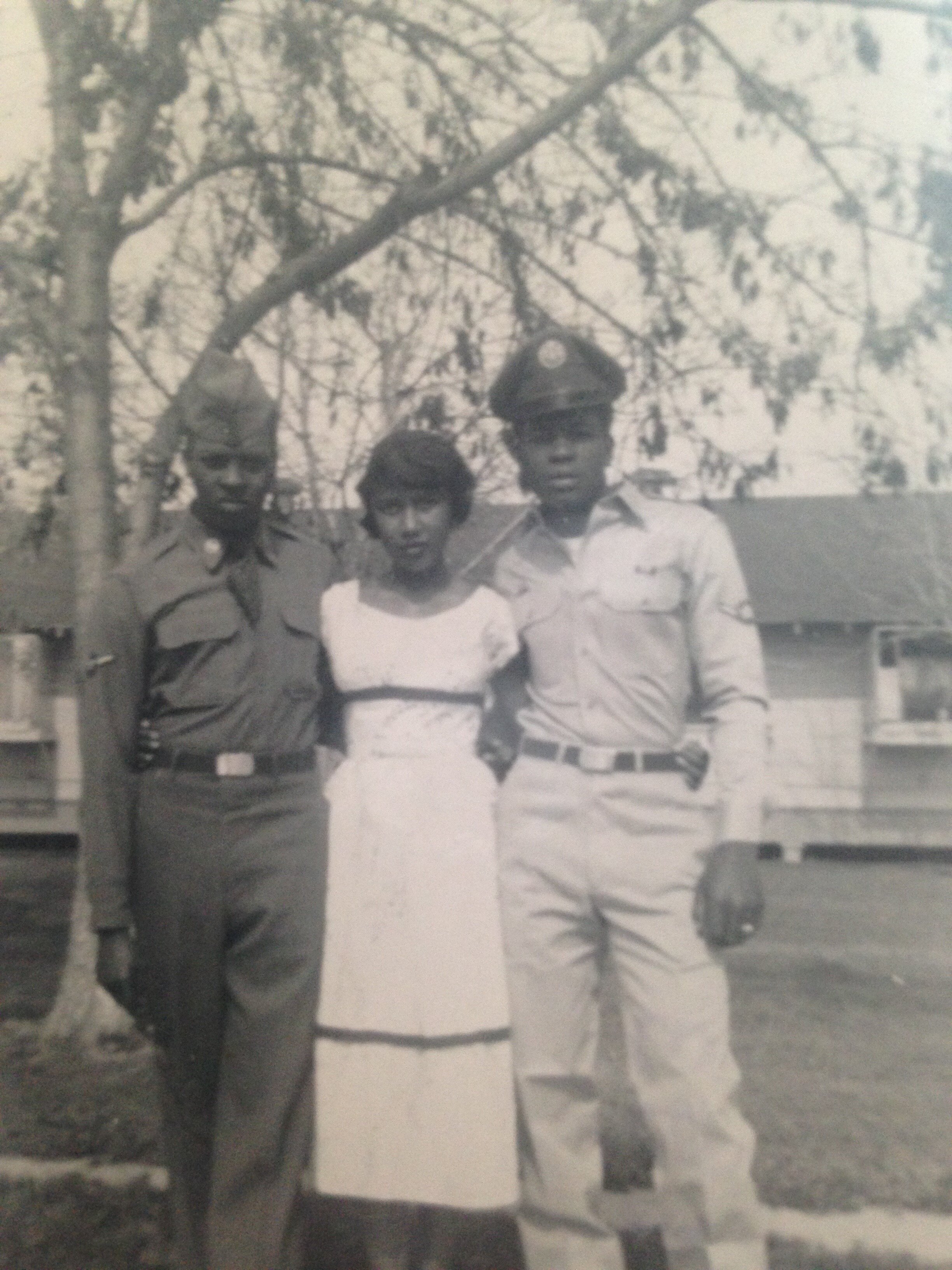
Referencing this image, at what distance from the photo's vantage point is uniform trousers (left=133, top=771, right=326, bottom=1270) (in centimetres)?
268

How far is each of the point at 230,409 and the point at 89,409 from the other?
239 centimetres

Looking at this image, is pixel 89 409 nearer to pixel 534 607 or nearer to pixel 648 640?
pixel 534 607

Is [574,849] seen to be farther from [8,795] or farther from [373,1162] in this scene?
[8,795]

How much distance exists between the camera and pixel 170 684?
2.76 m

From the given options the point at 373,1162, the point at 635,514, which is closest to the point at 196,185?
the point at 635,514

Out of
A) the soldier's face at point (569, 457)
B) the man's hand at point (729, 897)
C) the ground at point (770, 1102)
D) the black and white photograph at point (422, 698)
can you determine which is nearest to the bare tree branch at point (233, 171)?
the black and white photograph at point (422, 698)

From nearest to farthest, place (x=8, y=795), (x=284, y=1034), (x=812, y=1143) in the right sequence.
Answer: (x=284, y=1034)
(x=812, y=1143)
(x=8, y=795)

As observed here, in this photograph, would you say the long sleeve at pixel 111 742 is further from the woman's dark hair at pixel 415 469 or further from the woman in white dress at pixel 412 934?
the woman's dark hair at pixel 415 469

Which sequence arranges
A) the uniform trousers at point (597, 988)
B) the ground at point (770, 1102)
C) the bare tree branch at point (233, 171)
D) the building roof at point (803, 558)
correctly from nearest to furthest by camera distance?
the uniform trousers at point (597, 988)
the ground at point (770, 1102)
the bare tree branch at point (233, 171)
the building roof at point (803, 558)

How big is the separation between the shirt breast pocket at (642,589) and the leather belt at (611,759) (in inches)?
12.1

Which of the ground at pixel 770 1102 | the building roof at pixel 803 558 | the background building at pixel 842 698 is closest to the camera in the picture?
the ground at pixel 770 1102

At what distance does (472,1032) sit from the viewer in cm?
272

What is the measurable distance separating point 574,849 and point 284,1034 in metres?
0.70

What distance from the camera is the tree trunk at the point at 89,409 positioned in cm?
497
